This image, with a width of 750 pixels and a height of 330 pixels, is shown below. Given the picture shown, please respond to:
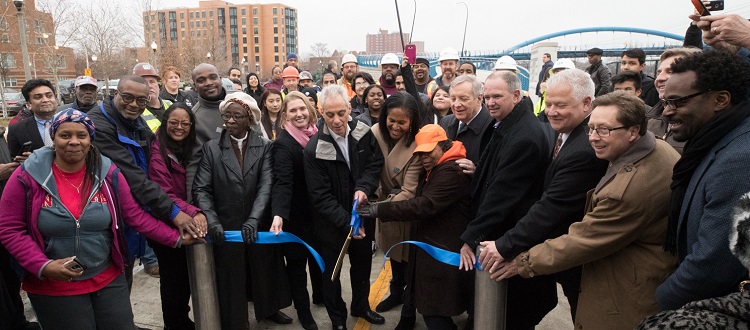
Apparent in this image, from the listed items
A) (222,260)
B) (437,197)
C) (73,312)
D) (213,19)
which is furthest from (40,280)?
(213,19)

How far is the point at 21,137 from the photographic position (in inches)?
184

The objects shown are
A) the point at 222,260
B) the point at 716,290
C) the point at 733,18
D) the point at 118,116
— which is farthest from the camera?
the point at 222,260

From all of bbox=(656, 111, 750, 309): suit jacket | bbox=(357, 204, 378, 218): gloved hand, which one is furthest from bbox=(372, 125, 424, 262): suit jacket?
bbox=(656, 111, 750, 309): suit jacket

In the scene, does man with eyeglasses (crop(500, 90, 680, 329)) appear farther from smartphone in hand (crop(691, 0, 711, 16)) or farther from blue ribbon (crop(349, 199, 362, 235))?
blue ribbon (crop(349, 199, 362, 235))

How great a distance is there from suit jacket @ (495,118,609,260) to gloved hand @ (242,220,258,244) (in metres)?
1.84

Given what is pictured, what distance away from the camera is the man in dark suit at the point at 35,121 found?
4688 mm

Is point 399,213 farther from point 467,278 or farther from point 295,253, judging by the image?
point 295,253

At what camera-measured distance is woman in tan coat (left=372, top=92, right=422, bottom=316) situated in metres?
3.52

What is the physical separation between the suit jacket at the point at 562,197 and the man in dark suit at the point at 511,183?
21 cm

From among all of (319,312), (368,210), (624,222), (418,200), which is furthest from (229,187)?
(624,222)

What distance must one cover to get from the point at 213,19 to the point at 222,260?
129 m

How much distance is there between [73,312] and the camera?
113 inches

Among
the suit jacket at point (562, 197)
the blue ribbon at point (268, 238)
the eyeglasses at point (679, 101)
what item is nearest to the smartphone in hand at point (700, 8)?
the eyeglasses at point (679, 101)

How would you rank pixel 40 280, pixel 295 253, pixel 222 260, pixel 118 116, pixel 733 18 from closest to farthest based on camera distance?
pixel 733 18 → pixel 40 280 → pixel 118 116 → pixel 222 260 → pixel 295 253
